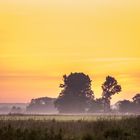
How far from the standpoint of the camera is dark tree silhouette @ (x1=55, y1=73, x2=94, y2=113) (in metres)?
128

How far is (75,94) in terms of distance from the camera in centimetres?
12938

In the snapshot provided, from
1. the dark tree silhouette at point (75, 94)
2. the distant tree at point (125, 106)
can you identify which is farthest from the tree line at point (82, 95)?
the distant tree at point (125, 106)

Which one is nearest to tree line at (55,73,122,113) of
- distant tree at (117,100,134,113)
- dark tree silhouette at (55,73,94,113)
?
dark tree silhouette at (55,73,94,113)

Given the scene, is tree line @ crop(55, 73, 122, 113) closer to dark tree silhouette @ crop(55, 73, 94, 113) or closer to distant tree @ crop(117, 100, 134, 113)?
dark tree silhouette @ crop(55, 73, 94, 113)

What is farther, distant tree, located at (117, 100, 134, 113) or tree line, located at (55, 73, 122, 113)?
distant tree, located at (117, 100, 134, 113)

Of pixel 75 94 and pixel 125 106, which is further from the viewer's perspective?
pixel 125 106

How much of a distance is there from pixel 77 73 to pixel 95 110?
11.3 metres

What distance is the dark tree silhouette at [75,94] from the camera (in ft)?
419

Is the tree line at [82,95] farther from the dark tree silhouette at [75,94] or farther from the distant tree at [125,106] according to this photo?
the distant tree at [125,106]

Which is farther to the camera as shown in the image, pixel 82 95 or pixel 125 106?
pixel 125 106

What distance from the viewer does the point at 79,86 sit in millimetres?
129750

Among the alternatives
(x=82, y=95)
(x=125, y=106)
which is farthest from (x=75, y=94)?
(x=125, y=106)

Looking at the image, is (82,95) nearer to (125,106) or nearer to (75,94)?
(75,94)

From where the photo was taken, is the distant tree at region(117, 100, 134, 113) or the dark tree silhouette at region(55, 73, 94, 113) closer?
the dark tree silhouette at region(55, 73, 94, 113)
